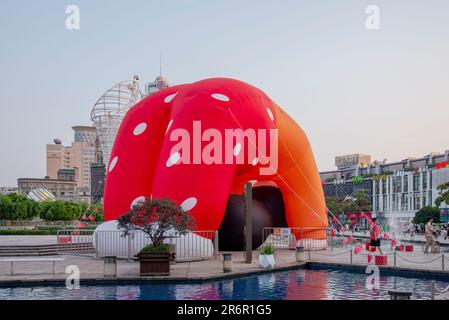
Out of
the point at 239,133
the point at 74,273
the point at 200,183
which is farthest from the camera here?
the point at 239,133

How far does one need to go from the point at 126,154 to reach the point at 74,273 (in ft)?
22.8

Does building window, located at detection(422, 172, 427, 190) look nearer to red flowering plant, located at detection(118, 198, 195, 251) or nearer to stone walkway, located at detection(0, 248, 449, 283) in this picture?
stone walkway, located at detection(0, 248, 449, 283)

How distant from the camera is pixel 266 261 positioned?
1994 cm

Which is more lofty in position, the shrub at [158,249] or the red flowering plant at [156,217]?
the red flowering plant at [156,217]

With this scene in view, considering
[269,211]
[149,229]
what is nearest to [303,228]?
[269,211]

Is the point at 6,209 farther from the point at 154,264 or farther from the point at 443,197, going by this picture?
the point at 154,264

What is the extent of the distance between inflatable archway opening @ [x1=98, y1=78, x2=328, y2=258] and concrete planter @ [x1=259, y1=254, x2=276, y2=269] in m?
2.95

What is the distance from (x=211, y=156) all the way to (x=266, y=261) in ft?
16.4

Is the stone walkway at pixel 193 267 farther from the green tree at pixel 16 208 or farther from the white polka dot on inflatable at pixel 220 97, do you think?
the green tree at pixel 16 208

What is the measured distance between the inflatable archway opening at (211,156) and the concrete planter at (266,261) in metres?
2.95

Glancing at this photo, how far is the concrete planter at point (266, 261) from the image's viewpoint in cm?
1992

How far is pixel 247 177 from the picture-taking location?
1078 inches

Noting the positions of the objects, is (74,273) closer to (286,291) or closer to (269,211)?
(286,291)

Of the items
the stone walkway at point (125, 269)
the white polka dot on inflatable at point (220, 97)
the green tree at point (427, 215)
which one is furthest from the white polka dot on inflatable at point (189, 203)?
the green tree at point (427, 215)
